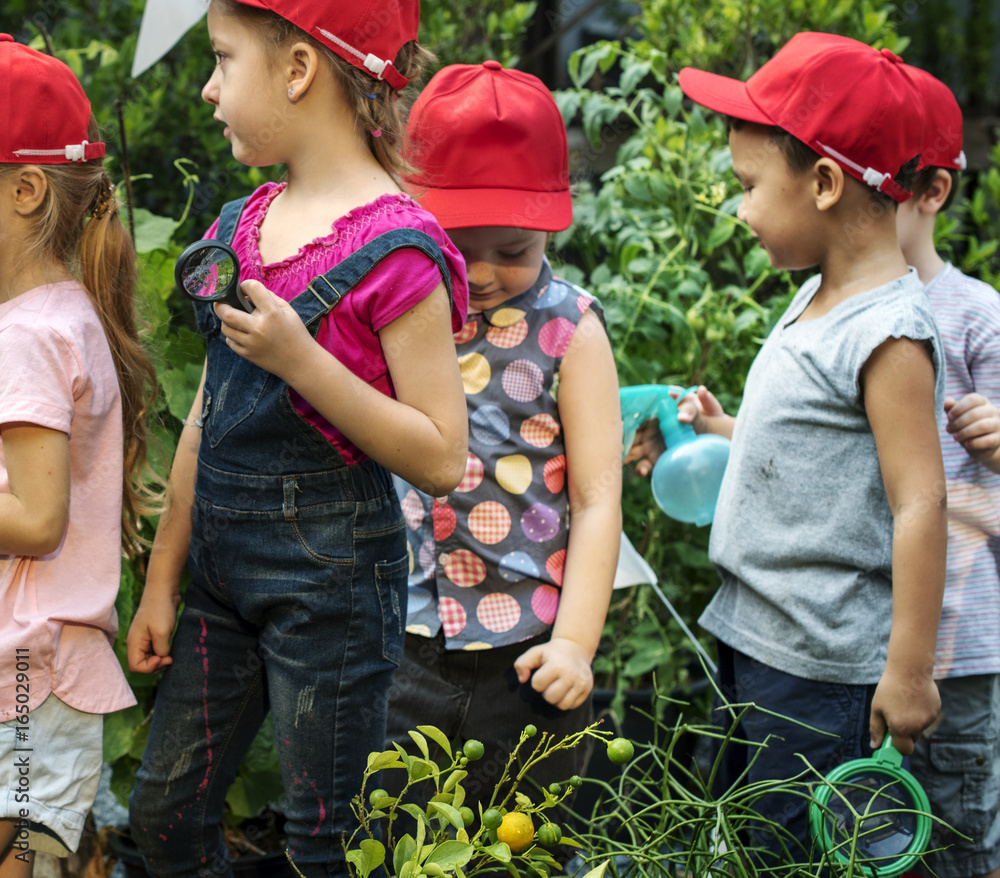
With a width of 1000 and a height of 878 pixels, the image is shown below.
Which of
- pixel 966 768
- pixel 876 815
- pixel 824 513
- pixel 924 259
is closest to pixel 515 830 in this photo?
pixel 876 815

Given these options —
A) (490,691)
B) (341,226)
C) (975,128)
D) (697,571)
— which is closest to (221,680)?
(490,691)

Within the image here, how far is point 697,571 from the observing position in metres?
2.64

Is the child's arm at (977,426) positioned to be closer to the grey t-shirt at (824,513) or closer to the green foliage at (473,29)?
the grey t-shirt at (824,513)

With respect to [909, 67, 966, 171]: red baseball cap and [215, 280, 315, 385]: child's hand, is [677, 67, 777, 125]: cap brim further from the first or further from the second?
[215, 280, 315, 385]: child's hand

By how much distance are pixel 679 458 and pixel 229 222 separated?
94cm

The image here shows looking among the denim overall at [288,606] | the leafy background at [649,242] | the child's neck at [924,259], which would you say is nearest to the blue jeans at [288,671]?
the denim overall at [288,606]

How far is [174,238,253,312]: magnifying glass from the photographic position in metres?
1.15

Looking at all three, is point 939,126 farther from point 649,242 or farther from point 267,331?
→ point 267,331

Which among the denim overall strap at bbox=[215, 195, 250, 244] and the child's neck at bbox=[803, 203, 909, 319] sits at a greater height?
the denim overall strap at bbox=[215, 195, 250, 244]

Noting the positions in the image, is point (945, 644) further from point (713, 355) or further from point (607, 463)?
point (713, 355)

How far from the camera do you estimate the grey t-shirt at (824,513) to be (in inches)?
63.2

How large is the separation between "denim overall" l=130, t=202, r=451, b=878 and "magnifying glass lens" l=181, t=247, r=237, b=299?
116 mm

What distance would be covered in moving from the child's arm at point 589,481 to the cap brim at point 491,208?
7.3 inches

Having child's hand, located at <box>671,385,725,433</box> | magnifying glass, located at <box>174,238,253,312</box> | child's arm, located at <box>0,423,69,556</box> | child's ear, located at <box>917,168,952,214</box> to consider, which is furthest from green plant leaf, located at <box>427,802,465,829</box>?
child's ear, located at <box>917,168,952,214</box>
